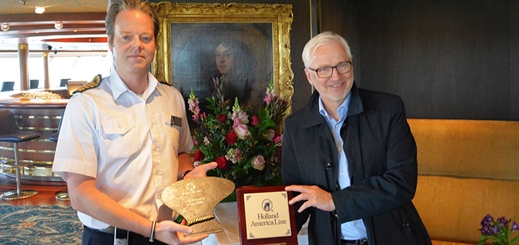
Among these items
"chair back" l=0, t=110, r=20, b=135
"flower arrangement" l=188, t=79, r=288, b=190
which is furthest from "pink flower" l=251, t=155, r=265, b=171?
"chair back" l=0, t=110, r=20, b=135

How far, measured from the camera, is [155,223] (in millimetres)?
1658

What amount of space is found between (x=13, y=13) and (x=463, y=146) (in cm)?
926

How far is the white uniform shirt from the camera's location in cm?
165

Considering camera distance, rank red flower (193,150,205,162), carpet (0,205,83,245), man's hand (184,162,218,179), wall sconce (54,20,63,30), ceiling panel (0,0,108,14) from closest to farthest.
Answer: man's hand (184,162,218,179), red flower (193,150,205,162), carpet (0,205,83,245), ceiling panel (0,0,108,14), wall sconce (54,20,63,30)

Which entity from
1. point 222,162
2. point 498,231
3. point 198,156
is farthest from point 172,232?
point 498,231

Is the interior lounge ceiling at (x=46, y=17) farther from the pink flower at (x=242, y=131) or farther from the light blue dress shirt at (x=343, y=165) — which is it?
the light blue dress shirt at (x=343, y=165)

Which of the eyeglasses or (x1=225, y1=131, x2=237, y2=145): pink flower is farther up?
the eyeglasses

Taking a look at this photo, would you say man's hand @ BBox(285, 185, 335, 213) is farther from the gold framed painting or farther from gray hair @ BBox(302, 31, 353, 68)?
the gold framed painting

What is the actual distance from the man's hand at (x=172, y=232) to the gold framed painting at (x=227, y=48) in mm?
1695

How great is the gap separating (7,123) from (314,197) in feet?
19.6

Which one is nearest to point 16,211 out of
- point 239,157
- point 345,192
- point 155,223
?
point 239,157

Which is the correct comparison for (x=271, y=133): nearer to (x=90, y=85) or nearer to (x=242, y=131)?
(x=242, y=131)

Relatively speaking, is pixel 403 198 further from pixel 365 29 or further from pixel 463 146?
pixel 365 29

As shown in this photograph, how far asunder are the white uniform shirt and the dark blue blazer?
0.54m
